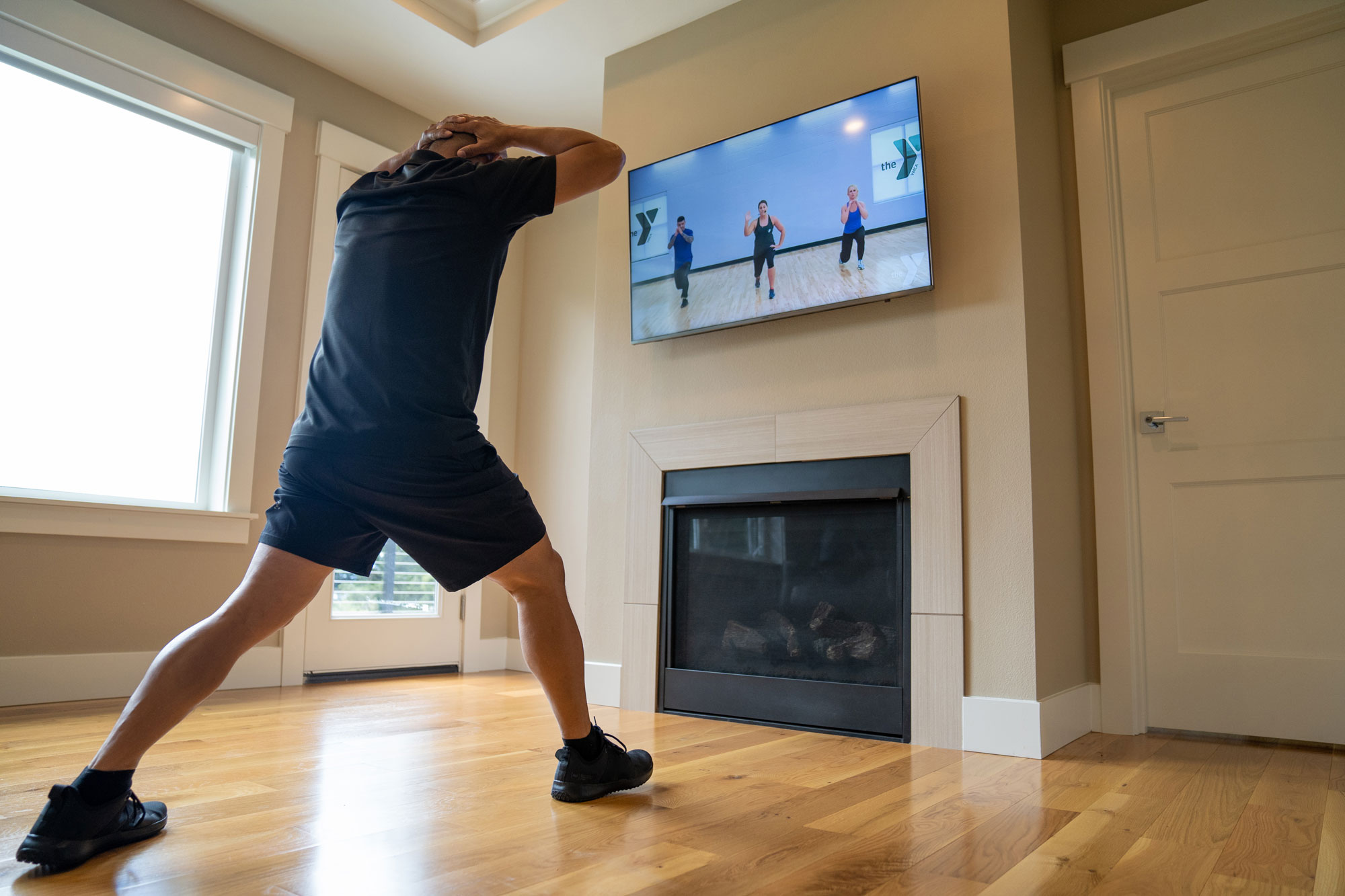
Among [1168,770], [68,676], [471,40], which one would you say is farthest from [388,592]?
[1168,770]

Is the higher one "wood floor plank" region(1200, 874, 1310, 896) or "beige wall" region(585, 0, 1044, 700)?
"beige wall" region(585, 0, 1044, 700)

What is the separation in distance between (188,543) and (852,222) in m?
2.62

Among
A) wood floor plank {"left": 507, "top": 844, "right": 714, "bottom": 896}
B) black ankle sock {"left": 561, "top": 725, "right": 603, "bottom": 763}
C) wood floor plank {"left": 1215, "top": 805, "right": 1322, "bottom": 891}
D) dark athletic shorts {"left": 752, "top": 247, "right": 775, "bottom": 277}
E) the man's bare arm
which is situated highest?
dark athletic shorts {"left": 752, "top": 247, "right": 775, "bottom": 277}

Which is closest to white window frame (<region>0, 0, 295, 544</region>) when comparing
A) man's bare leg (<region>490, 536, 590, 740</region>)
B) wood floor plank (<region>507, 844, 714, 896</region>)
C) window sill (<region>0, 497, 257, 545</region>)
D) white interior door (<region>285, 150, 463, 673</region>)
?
window sill (<region>0, 497, 257, 545</region>)

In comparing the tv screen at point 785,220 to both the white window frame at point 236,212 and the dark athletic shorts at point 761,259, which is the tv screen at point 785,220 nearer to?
the dark athletic shorts at point 761,259

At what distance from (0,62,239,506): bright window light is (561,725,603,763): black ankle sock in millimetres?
2329

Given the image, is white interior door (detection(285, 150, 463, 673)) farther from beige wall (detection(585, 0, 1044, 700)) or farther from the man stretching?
the man stretching

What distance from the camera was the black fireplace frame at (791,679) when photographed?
7.98ft

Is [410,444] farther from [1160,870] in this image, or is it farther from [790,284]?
[790,284]

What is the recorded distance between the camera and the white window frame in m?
2.89

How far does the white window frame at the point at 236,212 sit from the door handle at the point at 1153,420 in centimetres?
318

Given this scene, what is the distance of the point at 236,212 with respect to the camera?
3.48 metres

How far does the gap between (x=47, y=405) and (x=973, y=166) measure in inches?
123

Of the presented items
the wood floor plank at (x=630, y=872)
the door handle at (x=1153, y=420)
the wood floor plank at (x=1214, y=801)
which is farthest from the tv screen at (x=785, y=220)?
the wood floor plank at (x=630, y=872)
